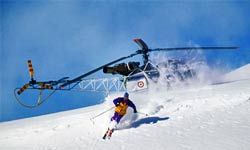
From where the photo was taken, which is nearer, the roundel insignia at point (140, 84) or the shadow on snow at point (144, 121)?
the shadow on snow at point (144, 121)

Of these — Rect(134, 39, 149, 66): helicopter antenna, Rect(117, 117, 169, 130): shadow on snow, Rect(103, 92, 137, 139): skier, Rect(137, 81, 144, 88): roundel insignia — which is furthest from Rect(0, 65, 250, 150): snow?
Rect(134, 39, 149, 66): helicopter antenna

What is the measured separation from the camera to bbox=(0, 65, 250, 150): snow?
9.22 metres

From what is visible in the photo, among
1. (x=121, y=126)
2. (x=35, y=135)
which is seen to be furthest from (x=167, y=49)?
(x=35, y=135)

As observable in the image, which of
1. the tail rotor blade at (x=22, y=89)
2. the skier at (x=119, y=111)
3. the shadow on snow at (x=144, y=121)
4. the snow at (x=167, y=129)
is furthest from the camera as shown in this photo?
the tail rotor blade at (x=22, y=89)

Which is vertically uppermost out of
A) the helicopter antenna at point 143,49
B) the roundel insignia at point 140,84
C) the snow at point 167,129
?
the helicopter antenna at point 143,49

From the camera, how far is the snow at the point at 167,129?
9.22 meters

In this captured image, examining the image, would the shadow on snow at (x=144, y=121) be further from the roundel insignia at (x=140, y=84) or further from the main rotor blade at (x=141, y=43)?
the main rotor blade at (x=141, y=43)

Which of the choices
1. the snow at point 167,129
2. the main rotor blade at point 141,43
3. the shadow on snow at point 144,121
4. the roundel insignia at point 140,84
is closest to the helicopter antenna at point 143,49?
the main rotor blade at point 141,43

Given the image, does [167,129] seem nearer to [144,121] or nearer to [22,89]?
[144,121]

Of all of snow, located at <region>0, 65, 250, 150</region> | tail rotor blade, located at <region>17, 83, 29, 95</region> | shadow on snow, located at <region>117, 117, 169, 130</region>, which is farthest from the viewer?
tail rotor blade, located at <region>17, 83, 29, 95</region>

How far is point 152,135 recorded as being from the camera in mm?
10531

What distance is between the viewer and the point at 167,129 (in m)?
11.1

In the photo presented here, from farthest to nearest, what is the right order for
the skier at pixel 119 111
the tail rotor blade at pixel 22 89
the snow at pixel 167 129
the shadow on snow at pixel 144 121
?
1. the tail rotor blade at pixel 22 89
2. the shadow on snow at pixel 144 121
3. the skier at pixel 119 111
4. the snow at pixel 167 129

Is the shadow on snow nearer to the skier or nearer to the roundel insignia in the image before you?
the skier
